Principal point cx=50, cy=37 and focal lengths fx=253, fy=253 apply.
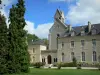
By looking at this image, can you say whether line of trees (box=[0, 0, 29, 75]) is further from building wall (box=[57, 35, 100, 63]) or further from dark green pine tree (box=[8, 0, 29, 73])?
building wall (box=[57, 35, 100, 63])

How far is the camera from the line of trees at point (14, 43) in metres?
29.2

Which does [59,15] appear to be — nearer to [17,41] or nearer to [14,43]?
[17,41]

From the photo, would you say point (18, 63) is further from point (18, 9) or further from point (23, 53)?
point (18, 9)

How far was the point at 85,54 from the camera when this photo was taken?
191 feet

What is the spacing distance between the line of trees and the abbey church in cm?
2851

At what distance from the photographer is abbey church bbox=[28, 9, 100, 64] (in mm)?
57094

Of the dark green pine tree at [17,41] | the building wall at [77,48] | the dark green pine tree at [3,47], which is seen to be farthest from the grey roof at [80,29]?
the dark green pine tree at [3,47]

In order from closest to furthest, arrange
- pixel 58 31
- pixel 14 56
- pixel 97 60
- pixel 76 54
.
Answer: pixel 14 56
pixel 97 60
pixel 76 54
pixel 58 31

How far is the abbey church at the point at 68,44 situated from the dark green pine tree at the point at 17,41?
93.6 feet

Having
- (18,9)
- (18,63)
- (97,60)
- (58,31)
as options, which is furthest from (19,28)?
(58,31)

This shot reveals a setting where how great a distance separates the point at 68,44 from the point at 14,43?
32.5 meters

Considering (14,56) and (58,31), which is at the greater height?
(58,31)

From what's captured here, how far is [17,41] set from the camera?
100 ft

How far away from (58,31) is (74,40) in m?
7.50
